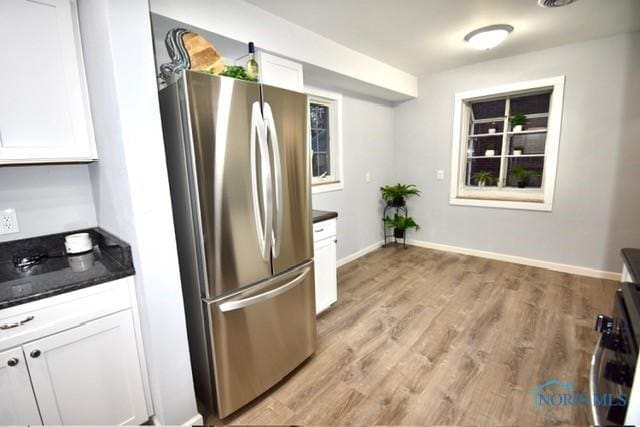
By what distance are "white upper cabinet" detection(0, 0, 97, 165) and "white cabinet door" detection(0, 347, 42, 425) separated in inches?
33.8

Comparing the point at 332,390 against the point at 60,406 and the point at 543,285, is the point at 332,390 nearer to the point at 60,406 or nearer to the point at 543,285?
the point at 60,406

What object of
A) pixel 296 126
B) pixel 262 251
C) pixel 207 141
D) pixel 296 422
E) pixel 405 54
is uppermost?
pixel 405 54

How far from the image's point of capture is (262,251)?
1.52 m

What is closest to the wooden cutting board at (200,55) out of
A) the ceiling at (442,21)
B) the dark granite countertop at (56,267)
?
the ceiling at (442,21)

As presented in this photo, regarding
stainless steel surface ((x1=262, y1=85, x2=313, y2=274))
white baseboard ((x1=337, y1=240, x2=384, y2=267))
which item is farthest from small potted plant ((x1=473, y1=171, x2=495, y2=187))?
stainless steel surface ((x1=262, y1=85, x2=313, y2=274))

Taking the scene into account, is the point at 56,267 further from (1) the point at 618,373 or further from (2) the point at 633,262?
(2) the point at 633,262

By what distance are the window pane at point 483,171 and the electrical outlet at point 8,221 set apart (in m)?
4.51

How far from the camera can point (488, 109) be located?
150 inches

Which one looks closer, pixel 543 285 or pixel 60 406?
pixel 60 406

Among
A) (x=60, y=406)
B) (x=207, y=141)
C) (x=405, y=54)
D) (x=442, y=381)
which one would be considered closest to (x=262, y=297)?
(x=207, y=141)

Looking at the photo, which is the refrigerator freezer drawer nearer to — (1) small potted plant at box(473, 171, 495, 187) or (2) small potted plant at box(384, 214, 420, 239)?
(2) small potted plant at box(384, 214, 420, 239)

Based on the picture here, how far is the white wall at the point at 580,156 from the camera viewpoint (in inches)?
111

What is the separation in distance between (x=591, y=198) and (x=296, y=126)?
3336 mm

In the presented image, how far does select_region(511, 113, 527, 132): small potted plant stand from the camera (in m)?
3.53
